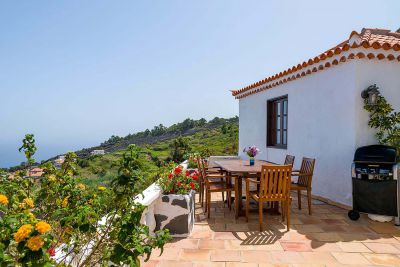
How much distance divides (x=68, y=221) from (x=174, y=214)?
2.46 metres

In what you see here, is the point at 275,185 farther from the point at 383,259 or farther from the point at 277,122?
the point at 277,122

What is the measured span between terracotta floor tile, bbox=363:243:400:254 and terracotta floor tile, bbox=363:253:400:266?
0.12m

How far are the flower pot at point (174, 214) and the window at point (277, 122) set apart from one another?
442 cm

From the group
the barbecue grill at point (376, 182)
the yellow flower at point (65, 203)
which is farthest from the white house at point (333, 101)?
the yellow flower at point (65, 203)

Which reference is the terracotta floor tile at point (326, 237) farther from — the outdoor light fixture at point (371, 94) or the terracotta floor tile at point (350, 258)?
the outdoor light fixture at point (371, 94)

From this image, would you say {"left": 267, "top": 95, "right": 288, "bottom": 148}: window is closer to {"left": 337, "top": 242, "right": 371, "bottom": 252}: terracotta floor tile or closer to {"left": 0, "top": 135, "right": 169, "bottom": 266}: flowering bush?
{"left": 337, "top": 242, "right": 371, "bottom": 252}: terracotta floor tile

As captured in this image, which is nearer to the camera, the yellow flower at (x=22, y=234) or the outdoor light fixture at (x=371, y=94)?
the yellow flower at (x=22, y=234)

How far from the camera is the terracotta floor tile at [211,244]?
338 centimetres

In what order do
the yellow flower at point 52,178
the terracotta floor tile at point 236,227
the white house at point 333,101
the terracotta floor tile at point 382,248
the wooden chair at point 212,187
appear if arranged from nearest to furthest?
the yellow flower at point 52,178
the terracotta floor tile at point 382,248
the terracotta floor tile at point 236,227
the wooden chair at point 212,187
the white house at point 333,101

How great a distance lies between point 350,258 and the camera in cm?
309

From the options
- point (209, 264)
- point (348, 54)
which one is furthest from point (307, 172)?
point (209, 264)

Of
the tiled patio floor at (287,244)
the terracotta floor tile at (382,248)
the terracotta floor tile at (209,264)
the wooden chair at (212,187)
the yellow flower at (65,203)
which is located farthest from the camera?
the wooden chair at (212,187)

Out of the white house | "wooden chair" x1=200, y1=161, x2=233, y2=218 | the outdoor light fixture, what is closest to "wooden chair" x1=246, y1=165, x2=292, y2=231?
"wooden chair" x1=200, y1=161, x2=233, y2=218

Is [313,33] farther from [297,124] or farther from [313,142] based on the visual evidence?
[313,142]
